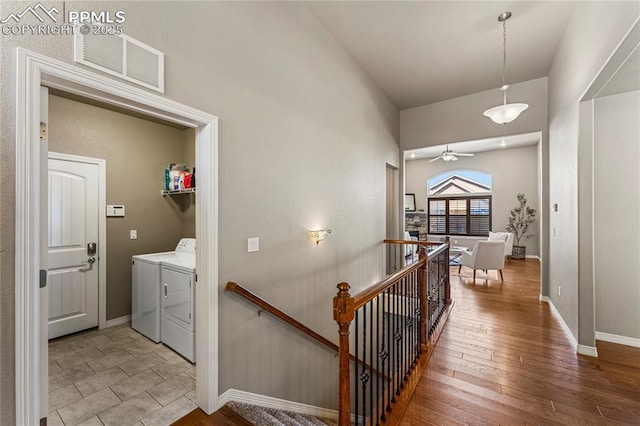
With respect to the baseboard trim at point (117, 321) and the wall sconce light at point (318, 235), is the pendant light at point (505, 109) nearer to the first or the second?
the wall sconce light at point (318, 235)

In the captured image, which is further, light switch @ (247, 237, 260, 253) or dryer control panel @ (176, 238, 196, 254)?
dryer control panel @ (176, 238, 196, 254)

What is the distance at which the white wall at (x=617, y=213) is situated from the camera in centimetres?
283

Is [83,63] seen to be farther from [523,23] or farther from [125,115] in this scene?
[523,23]

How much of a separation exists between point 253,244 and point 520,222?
9.50 meters

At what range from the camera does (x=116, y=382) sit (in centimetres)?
237

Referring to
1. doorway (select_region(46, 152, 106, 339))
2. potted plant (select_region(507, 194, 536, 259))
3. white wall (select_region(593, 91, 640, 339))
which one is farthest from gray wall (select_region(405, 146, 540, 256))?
doorway (select_region(46, 152, 106, 339))

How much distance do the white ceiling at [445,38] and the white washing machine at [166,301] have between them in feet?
10.9

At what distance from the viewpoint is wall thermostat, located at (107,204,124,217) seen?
11.9 ft

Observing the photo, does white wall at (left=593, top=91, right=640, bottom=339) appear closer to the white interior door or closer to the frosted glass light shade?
the frosted glass light shade

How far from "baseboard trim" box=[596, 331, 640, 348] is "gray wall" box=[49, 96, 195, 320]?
5.56 metres

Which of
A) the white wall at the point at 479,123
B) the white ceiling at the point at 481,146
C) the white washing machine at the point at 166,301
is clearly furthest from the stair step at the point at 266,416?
the white ceiling at the point at 481,146

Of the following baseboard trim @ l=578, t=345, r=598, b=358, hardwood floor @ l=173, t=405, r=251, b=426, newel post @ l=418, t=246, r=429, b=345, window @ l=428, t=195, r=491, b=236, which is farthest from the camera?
window @ l=428, t=195, r=491, b=236

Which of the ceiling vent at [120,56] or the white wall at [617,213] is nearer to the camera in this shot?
the ceiling vent at [120,56]

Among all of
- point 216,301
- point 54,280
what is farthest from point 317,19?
point 54,280
